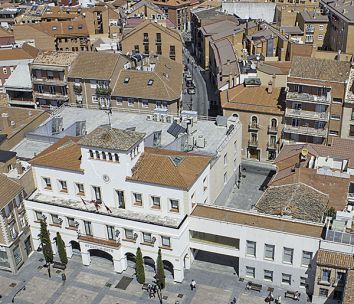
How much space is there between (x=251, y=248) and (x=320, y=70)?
41277 mm

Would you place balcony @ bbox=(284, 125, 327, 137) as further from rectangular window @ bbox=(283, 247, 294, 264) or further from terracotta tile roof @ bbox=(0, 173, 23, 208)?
terracotta tile roof @ bbox=(0, 173, 23, 208)

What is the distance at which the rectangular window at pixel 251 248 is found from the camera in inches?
2694

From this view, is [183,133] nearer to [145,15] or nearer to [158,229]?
[158,229]

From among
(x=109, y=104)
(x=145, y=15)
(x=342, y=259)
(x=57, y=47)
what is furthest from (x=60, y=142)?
(x=145, y=15)

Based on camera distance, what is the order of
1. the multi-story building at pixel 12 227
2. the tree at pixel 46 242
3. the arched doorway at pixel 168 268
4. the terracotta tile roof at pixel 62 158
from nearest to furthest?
the multi-story building at pixel 12 227 → the terracotta tile roof at pixel 62 158 → the tree at pixel 46 242 → the arched doorway at pixel 168 268

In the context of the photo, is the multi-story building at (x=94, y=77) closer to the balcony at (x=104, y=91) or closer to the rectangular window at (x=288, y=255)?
the balcony at (x=104, y=91)

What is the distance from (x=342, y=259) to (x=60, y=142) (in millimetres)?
43424

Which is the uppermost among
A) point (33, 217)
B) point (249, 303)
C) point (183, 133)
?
point (183, 133)

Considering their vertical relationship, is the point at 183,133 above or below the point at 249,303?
above

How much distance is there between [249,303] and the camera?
67.2 m

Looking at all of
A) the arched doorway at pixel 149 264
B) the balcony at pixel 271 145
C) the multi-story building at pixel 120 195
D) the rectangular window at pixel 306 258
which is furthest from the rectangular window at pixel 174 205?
the balcony at pixel 271 145

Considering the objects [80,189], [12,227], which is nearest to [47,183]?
[80,189]

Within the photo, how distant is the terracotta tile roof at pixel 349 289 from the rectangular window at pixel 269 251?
10.4 m

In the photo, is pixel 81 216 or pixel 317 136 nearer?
pixel 81 216
